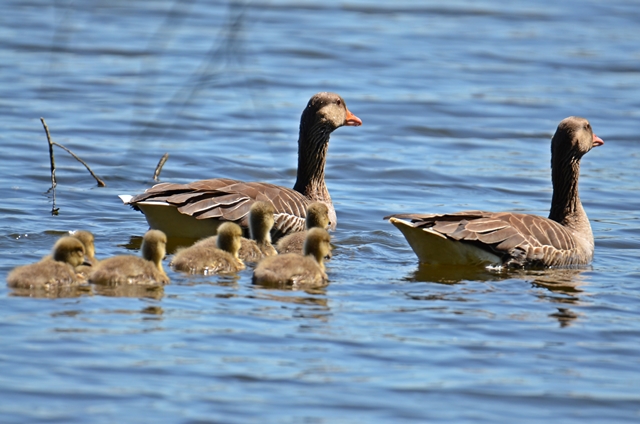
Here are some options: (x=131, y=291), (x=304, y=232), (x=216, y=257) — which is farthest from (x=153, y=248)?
(x=304, y=232)

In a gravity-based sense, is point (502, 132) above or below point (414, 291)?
above

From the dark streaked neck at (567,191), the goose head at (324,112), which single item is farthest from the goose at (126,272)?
the dark streaked neck at (567,191)

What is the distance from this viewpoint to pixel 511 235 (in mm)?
10820

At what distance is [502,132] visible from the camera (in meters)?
19.8

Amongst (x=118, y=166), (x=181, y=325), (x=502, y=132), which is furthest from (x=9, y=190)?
(x=502, y=132)

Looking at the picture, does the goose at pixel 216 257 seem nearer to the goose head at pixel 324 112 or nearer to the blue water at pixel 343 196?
the blue water at pixel 343 196

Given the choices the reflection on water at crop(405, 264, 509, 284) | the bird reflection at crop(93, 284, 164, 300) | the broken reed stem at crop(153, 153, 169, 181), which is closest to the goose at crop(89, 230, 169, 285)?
the bird reflection at crop(93, 284, 164, 300)

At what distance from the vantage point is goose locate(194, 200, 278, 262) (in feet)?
34.8

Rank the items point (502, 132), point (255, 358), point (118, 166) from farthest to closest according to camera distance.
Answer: point (502, 132) < point (118, 166) < point (255, 358)

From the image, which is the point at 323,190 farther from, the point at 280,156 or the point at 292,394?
the point at 292,394

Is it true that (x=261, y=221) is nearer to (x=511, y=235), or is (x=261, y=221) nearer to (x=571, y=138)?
(x=511, y=235)

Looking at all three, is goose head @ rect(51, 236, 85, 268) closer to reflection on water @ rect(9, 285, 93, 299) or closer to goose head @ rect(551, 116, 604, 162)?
reflection on water @ rect(9, 285, 93, 299)

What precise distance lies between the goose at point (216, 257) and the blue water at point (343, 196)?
185mm

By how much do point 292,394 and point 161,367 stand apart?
38.4 inches
